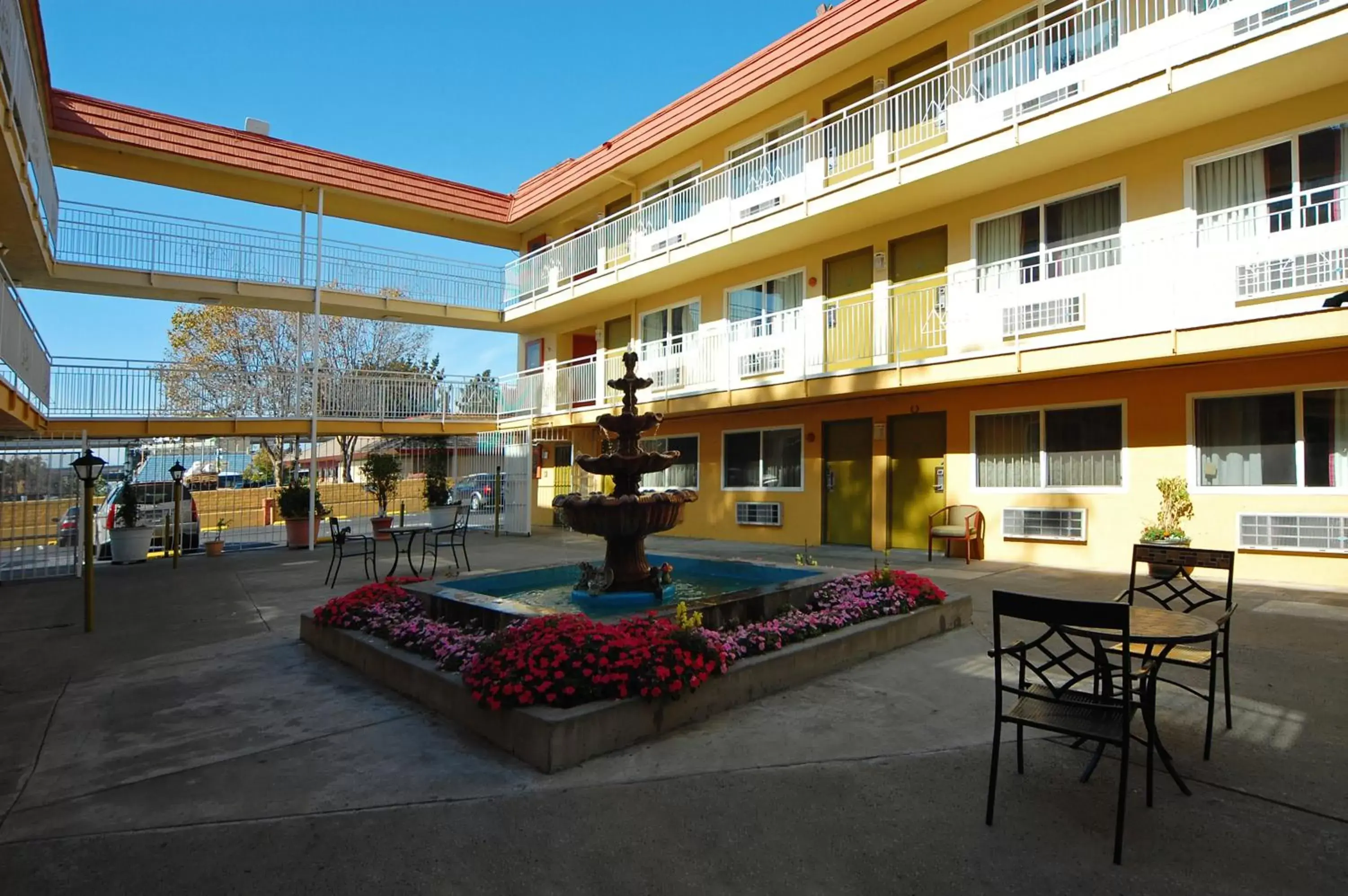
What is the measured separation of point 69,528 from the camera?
14.2m

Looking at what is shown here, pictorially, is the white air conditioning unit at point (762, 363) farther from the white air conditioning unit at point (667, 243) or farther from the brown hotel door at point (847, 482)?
the white air conditioning unit at point (667, 243)

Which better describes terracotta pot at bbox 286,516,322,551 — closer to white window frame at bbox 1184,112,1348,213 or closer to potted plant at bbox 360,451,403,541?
potted plant at bbox 360,451,403,541

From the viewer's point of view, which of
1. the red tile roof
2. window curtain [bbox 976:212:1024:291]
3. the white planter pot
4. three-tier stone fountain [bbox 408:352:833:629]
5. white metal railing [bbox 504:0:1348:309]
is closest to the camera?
three-tier stone fountain [bbox 408:352:833:629]

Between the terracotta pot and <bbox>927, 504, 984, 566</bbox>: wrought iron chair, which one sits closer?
<bbox>927, 504, 984, 566</bbox>: wrought iron chair

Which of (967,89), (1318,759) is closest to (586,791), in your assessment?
(1318,759)

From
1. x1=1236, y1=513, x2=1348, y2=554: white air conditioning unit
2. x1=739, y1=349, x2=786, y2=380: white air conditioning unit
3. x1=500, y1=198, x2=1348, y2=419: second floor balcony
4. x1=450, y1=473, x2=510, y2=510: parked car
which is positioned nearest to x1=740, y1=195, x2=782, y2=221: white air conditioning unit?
x1=500, y1=198, x2=1348, y2=419: second floor balcony

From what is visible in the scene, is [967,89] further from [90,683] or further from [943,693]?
[90,683]

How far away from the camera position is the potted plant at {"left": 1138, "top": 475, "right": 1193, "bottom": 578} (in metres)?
9.85

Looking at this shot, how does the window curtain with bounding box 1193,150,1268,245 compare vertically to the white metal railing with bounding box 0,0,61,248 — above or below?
below

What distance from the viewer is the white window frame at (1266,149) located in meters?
9.05

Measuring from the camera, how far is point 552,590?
8.36 m

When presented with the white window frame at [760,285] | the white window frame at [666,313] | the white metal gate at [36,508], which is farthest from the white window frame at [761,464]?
the white metal gate at [36,508]

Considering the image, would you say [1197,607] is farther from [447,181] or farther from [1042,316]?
[447,181]

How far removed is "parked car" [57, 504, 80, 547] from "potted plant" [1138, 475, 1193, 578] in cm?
1790
